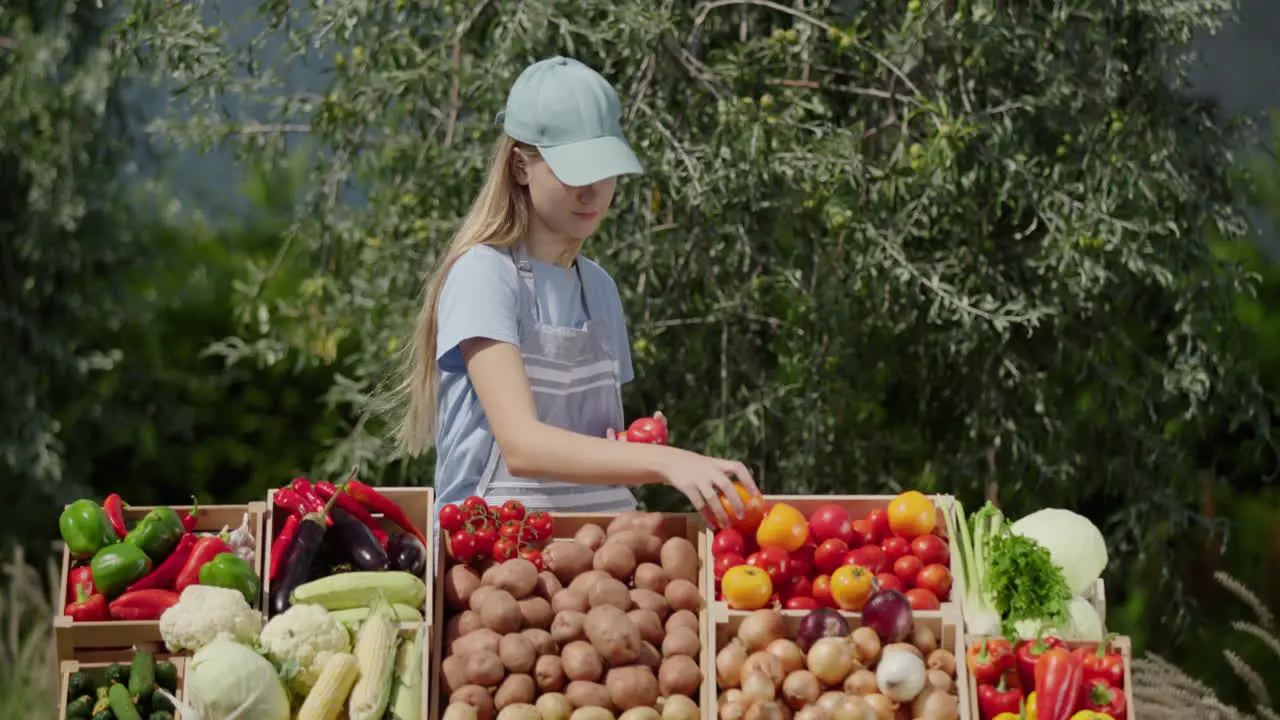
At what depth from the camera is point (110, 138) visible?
7.11 metres

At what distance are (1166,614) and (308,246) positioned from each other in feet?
11.4

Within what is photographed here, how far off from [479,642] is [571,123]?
109 centimetres

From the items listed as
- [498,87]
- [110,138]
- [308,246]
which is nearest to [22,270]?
[110,138]

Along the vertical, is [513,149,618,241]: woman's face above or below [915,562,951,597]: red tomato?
above

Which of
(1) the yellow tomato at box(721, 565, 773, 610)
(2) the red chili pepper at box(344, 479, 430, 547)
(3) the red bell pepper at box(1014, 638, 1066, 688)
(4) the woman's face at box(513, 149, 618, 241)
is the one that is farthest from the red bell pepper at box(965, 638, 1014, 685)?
(4) the woman's face at box(513, 149, 618, 241)

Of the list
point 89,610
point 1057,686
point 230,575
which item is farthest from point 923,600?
point 89,610

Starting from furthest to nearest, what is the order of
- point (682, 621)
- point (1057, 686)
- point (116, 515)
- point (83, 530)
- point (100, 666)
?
1. point (116, 515)
2. point (83, 530)
3. point (682, 621)
4. point (100, 666)
5. point (1057, 686)

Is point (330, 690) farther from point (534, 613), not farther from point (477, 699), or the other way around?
point (534, 613)

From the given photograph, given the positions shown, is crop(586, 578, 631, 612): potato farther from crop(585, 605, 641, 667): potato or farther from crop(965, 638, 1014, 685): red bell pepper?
crop(965, 638, 1014, 685): red bell pepper

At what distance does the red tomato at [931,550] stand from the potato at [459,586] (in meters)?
0.82

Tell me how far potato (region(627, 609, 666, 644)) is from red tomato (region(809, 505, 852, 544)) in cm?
35

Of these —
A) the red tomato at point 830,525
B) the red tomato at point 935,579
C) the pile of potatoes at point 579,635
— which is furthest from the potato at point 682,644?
the red tomato at point 935,579

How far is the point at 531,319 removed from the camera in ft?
11.1

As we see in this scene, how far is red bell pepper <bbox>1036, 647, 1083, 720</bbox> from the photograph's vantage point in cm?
278
